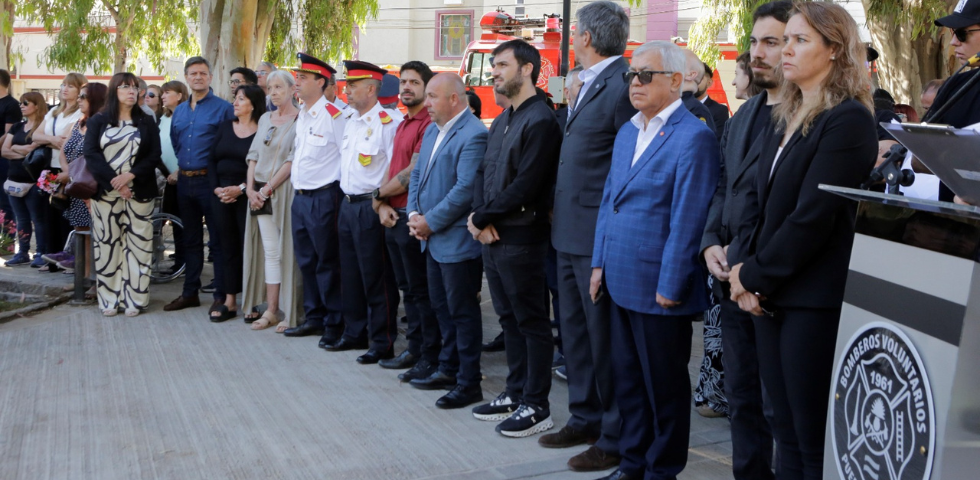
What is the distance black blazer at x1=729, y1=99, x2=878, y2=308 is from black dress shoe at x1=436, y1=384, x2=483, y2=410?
2.66 m

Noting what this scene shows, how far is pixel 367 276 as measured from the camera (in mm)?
6457

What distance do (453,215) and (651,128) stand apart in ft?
5.58

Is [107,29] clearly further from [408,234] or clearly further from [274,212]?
[408,234]

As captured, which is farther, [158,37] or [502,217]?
[158,37]

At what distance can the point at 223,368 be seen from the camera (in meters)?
6.20

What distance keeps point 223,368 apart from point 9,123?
6072 millimetres

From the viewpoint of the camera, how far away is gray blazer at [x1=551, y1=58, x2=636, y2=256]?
4.35 m

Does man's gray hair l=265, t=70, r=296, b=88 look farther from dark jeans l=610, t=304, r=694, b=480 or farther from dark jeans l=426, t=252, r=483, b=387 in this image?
dark jeans l=610, t=304, r=694, b=480

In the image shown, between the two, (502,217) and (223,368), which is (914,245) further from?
(223,368)

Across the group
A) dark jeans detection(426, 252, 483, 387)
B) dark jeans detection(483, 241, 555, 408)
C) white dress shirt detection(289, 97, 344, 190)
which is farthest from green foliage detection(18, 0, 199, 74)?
dark jeans detection(483, 241, 555, 408)

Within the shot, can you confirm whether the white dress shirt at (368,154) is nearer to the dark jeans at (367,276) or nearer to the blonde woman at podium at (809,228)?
the dark jeans at (367,276)

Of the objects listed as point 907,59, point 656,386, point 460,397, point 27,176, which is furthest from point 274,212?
point 907,59

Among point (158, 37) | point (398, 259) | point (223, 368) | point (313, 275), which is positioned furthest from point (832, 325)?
point (158, 37)

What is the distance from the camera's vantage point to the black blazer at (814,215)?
2.91 metres
